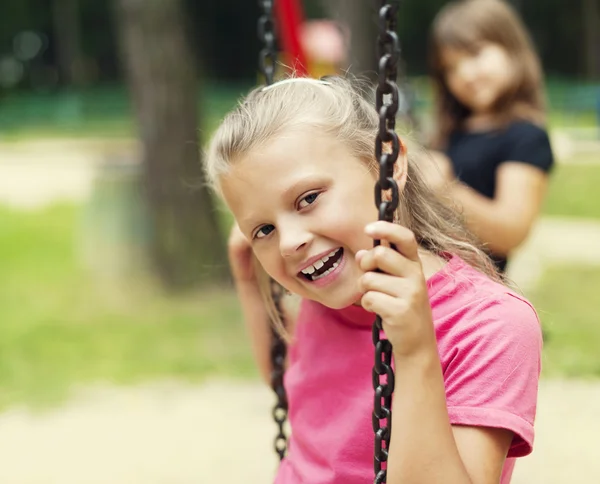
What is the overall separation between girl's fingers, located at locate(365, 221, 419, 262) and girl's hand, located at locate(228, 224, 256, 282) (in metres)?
0.75

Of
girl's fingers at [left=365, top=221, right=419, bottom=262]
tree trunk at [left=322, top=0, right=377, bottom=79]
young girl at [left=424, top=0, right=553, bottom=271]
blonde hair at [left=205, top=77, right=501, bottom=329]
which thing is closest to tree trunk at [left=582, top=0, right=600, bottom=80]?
tree trunk at [left=322, top=0, right=377, bottom=79]

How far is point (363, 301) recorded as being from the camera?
123 centimetres

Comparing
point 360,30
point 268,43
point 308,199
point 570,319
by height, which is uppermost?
point 268,43

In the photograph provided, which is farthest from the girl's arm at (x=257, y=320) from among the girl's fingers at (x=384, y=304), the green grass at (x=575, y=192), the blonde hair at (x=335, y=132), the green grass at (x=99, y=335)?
the green grass at (x=575, y=192)

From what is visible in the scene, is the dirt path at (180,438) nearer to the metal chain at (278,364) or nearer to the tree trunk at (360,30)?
the metal chain at (278,364)

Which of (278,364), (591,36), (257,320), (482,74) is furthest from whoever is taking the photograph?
(591,36)

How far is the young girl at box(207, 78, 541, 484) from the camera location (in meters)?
1.22

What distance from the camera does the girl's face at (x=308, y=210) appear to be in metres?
1.38

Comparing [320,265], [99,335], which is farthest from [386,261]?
[99,335]

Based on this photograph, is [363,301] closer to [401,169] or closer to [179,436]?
[401,169]

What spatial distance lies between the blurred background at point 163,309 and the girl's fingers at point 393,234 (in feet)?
5.55

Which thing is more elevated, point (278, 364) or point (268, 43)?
point (268, 43)

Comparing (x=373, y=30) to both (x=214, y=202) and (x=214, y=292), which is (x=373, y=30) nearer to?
(x=214, y=202)

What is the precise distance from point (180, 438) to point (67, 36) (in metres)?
26.4
